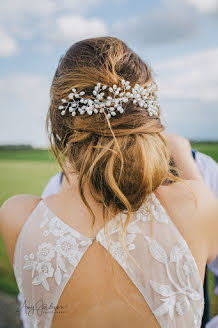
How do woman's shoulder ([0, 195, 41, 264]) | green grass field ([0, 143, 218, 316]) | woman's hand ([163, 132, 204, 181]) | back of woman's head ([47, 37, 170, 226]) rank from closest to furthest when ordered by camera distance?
1. back of woman's head ([47, 37, 170, 226])
2. woman's shoulder ([0, 195, 41, 264])
3. woman's hand ([163, 132, 204, 181])
4. green grass field ([0, 143, 218, 316])

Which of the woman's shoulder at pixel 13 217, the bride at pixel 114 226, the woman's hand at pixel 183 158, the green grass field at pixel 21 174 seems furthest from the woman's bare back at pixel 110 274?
the green grass field at pixel 21 174

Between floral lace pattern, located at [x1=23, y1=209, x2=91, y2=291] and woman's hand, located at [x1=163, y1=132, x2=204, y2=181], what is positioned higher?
woman's hand, located at [x1=163, y1=132, x2=204, y2=181]

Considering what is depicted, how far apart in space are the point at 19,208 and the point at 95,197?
0.36 meters

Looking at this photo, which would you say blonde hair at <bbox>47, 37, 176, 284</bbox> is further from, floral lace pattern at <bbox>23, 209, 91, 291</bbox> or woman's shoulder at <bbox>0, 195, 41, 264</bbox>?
woman's shoulder at <bbox>0, 195, 41, 264</bbox>

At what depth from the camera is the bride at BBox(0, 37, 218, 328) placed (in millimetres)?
1125

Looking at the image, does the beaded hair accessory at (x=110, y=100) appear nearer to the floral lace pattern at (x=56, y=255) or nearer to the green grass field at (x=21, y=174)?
the floral lace pattern at (x=56, y=255)

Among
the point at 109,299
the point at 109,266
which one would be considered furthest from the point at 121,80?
the point at 109,299

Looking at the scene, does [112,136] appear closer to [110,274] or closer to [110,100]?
[110,100]

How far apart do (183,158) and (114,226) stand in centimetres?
65

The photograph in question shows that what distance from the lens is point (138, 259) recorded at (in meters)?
1.14

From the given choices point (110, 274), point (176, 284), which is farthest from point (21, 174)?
point (176, 284)

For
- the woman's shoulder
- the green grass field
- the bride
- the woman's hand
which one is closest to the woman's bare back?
the bride

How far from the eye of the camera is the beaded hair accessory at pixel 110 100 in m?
1.16

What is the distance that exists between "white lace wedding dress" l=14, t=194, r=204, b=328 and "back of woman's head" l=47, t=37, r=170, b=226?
117 millimetres
